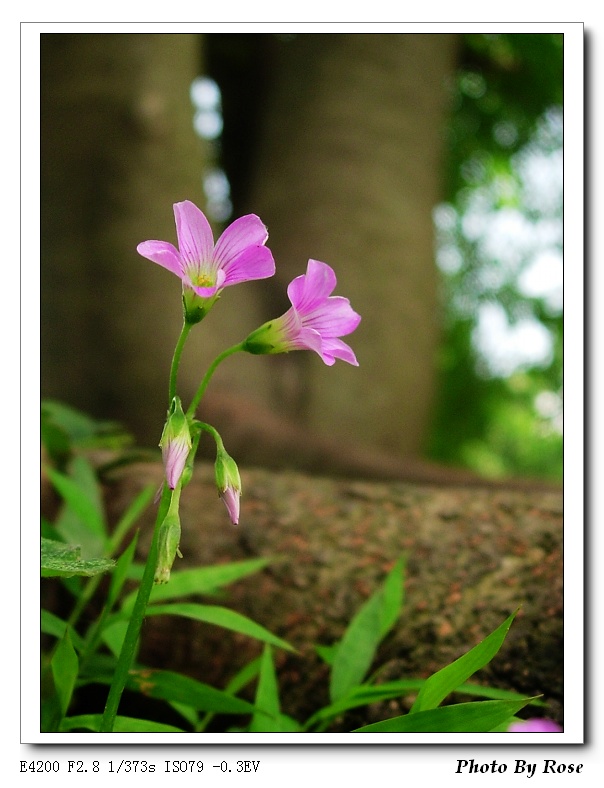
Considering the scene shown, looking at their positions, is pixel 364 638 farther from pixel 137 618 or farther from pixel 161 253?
pixel 161 253

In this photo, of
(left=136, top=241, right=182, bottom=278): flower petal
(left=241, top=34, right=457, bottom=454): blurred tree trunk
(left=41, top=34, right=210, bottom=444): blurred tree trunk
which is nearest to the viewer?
(left=136, top=241, right=182, bottom=278): flower petal

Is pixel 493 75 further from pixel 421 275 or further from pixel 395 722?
pixel 395 722

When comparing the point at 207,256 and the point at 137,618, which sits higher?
the point at 207,256

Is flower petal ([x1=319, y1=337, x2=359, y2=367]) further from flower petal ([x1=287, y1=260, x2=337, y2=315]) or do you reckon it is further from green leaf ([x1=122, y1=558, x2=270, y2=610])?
green leaf ([x1=122, y1=558, x2=270, y2=610])

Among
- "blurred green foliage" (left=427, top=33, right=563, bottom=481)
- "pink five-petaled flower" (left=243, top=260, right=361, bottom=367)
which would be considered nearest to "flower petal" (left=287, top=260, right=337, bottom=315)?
"pink five-petaled flower" (left=243, top=260, right=361, bottom=367)

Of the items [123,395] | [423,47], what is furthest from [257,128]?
[123,395]

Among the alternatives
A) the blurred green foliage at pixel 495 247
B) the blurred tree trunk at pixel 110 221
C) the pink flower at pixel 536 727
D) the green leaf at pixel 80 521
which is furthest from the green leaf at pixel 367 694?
the blurred green foliage at pixel 495 247

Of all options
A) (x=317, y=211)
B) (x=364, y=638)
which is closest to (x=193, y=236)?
(x=364, y=638)
